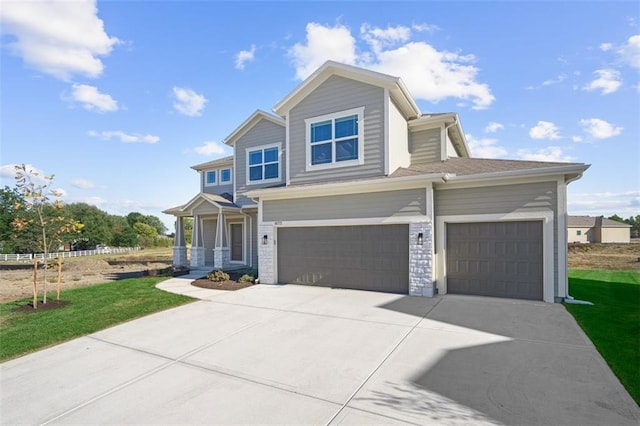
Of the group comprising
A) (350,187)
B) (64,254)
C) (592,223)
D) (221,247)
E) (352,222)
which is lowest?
(64,254)

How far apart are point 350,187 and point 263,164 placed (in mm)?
7023

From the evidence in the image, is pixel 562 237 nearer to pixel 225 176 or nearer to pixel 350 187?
pixel 350 187

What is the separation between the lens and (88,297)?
934cm

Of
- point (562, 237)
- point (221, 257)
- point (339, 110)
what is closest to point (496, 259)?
point (562, 237)

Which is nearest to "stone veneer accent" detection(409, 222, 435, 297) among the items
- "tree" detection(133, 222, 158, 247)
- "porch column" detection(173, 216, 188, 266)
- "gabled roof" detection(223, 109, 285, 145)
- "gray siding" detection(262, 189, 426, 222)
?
"gray siding" detection(262, 189, 426, 222)

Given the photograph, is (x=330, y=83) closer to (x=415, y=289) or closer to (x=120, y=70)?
(x=415, y=289)

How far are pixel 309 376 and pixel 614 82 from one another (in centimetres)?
1230

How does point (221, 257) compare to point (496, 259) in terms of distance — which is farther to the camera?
point (221, 257)

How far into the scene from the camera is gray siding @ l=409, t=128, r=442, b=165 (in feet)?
38.1

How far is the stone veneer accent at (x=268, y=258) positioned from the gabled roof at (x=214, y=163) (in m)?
7.59

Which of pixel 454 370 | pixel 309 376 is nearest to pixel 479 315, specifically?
pixel 454 370

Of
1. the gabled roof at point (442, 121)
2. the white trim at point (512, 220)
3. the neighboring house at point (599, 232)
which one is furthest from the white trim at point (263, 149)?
the neighboring house at point (599, 232)

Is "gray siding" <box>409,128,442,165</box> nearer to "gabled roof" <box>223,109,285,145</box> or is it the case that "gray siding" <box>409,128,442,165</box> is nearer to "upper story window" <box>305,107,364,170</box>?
"upper story window" <box>305,107,364,170</box>

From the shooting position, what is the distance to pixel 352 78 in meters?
10.5
